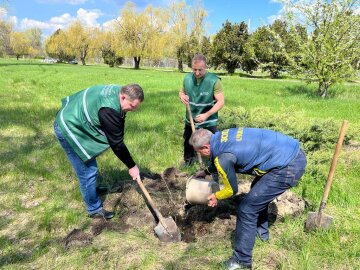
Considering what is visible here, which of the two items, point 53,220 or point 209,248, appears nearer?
point 209,248

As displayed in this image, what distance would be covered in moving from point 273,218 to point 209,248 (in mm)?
971

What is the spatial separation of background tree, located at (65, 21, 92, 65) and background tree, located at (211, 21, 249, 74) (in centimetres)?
3043

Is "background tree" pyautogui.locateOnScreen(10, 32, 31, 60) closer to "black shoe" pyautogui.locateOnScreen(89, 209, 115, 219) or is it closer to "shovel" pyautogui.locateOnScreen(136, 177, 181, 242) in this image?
"black shoe" pyautogui.locateOnScreen(89, 209, 115, 219)

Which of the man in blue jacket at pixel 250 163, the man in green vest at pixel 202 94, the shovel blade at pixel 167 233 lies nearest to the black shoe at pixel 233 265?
the man in blue jacket at pixel 250 163

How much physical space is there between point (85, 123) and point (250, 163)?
1728 millimetres

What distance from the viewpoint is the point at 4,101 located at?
435 inches

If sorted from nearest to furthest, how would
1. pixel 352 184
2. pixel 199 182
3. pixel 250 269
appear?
pixel 250 269, pixel 199 182, pixel 352 184

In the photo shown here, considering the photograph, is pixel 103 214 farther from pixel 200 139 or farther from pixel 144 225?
pixel 200 139

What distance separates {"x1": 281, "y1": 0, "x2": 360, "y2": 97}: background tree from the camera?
11.6 meters

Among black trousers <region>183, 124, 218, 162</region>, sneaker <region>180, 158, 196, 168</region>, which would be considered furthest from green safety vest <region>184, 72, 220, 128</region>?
sneaker <region>180, 158, 196, 168</region>

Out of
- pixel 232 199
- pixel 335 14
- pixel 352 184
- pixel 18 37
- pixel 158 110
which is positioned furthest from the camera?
pixel 18 37

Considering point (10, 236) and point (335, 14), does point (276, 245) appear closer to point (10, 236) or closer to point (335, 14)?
point (10, 236)

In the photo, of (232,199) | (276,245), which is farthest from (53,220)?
(276,245)

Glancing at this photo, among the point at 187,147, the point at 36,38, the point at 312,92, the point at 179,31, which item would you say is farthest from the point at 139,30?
the point at 36,38
